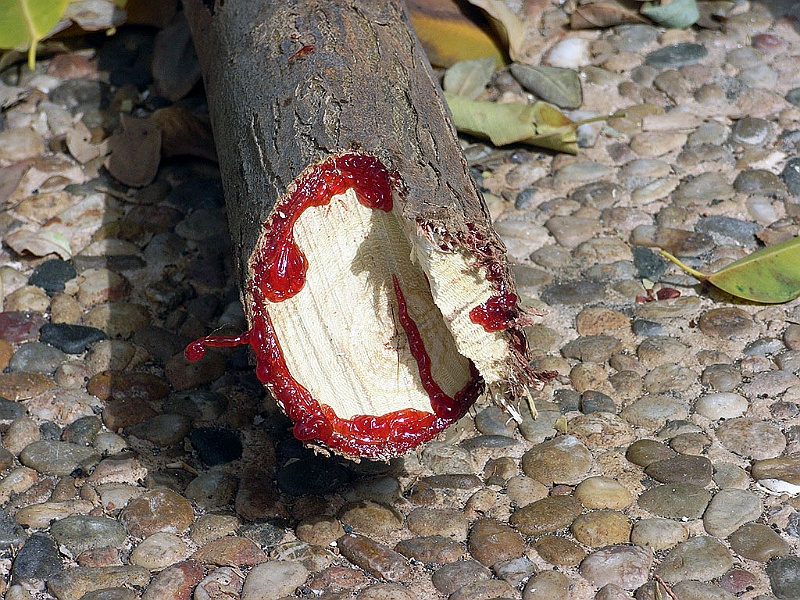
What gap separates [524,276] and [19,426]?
172cm

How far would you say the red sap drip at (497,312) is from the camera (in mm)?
2352

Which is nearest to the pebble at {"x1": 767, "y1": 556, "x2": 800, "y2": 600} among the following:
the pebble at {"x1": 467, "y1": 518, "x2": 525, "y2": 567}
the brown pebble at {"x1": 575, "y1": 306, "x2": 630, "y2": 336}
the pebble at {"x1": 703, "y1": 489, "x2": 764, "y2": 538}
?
the pebble at {"x1": 703, "y1": 489, "x2": 764, "y2": 538}

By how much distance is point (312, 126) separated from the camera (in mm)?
2619

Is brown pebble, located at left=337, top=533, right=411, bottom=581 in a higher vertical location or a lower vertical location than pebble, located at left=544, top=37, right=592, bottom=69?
lower

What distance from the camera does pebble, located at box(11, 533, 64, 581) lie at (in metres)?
2.50

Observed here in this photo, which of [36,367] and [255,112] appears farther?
[36,367]

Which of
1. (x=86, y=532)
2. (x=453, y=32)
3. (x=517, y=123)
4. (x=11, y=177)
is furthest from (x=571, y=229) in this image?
(x=11, y=177)

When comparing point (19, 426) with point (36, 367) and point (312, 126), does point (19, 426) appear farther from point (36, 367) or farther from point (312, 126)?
point (312, 126)

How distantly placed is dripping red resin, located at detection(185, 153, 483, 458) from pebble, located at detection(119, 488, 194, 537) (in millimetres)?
429

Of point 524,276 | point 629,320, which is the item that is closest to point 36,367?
point 524,276

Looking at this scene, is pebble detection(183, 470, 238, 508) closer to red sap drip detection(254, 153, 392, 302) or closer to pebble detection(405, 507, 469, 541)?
pebble detection(405, 507, 469, 541)

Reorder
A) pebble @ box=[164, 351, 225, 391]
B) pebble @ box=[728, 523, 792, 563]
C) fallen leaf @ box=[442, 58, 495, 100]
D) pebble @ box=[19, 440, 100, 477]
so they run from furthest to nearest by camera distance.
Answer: fallen leaf @ box=[442, 58, 495, 100] → pebble @ box=[164, 351, 225, 391] → pebble @ box=[19, 440, 100, 477] → pebble @ box=[728, 523, 792, 563]

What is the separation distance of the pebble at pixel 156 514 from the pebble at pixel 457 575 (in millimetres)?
697

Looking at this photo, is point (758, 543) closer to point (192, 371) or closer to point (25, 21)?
point (192, 371)
